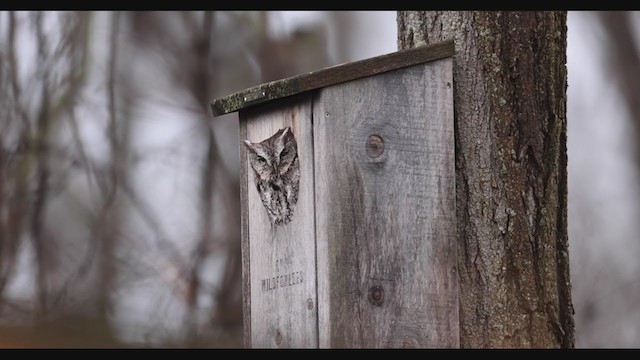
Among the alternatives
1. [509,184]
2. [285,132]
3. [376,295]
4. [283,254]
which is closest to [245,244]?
[283,254]

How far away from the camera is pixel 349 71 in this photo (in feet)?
8.45

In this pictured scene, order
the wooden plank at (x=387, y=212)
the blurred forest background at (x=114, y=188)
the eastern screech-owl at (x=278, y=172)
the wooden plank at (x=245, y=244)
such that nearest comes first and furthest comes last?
the wooden plank at (x=387, y=212), the eastern screech-owl at (x=278, y=172), the wooden plank at (x=245, y=244), the blurred forest background at (x=114, y=188)

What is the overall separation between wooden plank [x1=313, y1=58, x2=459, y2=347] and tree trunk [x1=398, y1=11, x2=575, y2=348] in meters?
0.09

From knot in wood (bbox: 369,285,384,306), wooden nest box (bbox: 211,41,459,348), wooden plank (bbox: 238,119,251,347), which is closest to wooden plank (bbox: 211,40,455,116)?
wooden nest box (bbox: 211,41,459,348)

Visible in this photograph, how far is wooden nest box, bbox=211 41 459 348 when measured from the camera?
2.53 meters

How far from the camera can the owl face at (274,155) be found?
105 inches

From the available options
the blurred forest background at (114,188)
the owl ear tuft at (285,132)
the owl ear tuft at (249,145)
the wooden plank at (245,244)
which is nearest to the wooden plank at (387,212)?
the owl ear tuft at (285,132)

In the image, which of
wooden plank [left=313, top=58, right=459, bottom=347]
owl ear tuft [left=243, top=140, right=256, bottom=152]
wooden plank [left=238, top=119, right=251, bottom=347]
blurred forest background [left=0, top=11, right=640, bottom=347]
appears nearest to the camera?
wooden plank [left=313, top=58, right=459, bottom=347]

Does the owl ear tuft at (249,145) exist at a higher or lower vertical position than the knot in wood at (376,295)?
higher

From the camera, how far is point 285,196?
106 inches

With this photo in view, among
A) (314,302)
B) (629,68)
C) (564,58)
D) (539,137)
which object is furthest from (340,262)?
(629,68)

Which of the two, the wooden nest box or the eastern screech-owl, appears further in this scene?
the eastern screech-owl

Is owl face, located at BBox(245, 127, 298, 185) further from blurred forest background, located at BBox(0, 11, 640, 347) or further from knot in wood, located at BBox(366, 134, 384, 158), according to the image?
blurred forest background, located at BBox(0, 11, 640, 347)

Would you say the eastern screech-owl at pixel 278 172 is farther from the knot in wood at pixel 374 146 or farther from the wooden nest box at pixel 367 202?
the knot in wood at pixel 374 146
